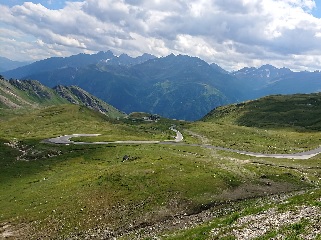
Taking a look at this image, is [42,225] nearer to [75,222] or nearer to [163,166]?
[75,222]

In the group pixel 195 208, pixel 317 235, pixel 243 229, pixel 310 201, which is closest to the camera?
pixel 317 235

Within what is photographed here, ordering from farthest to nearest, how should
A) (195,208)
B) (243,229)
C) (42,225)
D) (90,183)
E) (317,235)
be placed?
(90,183), (195,208), (42,225), (243,229), (317,235)

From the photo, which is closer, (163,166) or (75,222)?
(75,222)

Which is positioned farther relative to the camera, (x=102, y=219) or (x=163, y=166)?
(x=163, y=166)

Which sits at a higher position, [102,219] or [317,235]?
[317,235]

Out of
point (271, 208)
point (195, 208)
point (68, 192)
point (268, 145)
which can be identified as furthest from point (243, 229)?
point (268, 145)

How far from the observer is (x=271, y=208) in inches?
1590

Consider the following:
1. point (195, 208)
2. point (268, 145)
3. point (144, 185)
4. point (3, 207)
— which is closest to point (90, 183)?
point (144, 185)

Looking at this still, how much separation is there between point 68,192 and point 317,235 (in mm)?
50824

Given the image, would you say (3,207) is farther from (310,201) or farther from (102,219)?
(310,201)

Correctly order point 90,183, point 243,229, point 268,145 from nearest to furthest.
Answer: point 243,229
point 90,183
point 268,145

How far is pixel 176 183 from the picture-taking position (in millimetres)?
66562

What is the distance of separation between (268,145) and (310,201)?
10313cm

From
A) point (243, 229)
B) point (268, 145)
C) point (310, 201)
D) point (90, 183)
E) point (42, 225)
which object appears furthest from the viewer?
point (268, 145)
